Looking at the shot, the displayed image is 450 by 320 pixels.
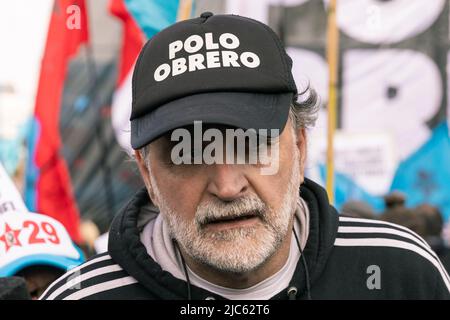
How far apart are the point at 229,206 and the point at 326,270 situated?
0.31 m

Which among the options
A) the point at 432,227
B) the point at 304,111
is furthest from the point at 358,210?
the point at 304,111

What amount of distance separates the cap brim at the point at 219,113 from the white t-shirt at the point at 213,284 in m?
0.26

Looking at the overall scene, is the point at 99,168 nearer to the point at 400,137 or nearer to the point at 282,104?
the point at 400,137

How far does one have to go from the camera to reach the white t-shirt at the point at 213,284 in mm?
1804

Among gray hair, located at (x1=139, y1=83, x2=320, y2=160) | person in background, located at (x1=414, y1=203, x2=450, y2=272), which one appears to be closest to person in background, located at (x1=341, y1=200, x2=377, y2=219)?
person in background, located at (x1=414, y1=203, x2=450, y2=272)

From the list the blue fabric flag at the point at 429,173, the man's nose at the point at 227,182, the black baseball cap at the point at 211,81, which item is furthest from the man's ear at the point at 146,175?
the blue fabric flag at the point at 429,173

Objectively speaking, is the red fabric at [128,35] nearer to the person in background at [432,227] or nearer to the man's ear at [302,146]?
the person in background at [432,227]

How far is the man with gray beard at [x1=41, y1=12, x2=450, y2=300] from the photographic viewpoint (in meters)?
1.71

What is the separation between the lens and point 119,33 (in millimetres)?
11297

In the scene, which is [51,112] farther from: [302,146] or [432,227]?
[302,146]

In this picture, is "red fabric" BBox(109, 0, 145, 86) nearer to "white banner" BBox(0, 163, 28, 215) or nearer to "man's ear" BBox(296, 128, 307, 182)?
"white banner" BBox(0, 163, 28, 215)

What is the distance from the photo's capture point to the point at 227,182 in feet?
5.49
